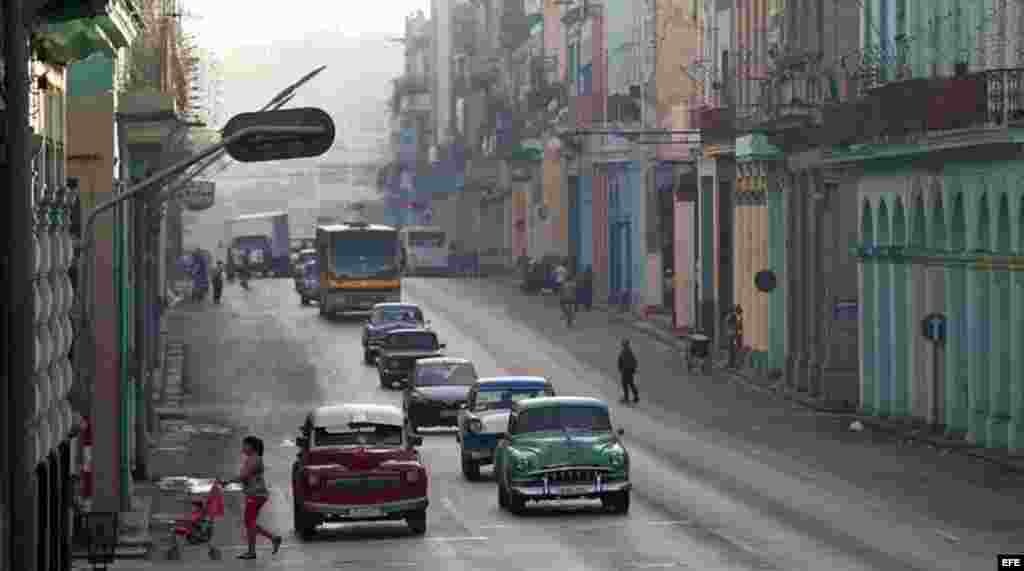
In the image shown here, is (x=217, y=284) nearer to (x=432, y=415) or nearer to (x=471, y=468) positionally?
(x=432, y=415)

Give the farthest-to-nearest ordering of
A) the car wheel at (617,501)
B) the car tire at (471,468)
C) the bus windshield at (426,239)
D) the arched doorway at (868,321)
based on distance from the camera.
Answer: the bus windshield at (426,239), the arched doorway at (868,321), the car tire at (471,468), the car wheel at (617,501)

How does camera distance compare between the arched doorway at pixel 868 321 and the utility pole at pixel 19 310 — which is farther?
the arched doorway at pixel 868 321

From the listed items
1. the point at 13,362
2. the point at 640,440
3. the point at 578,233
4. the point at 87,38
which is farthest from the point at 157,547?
the point at 578,233

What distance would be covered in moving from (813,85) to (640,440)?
15.3 m

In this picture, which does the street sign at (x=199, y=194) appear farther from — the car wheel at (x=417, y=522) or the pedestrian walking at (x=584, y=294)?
the car wheel at (x=417, y=522)

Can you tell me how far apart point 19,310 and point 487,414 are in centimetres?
3173

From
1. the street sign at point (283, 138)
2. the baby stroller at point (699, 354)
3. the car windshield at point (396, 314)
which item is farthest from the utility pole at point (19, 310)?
the car windshield at point (396, 314)

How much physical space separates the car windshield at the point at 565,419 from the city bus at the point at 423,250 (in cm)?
9185

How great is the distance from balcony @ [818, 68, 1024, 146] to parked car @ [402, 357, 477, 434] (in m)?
9.19

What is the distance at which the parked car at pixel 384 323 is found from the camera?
253 feet

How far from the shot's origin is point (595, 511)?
40.2m

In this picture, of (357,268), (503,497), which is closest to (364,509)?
(503,497)

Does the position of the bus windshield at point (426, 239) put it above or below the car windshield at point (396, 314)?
above

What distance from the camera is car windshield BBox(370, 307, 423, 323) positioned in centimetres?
7869
